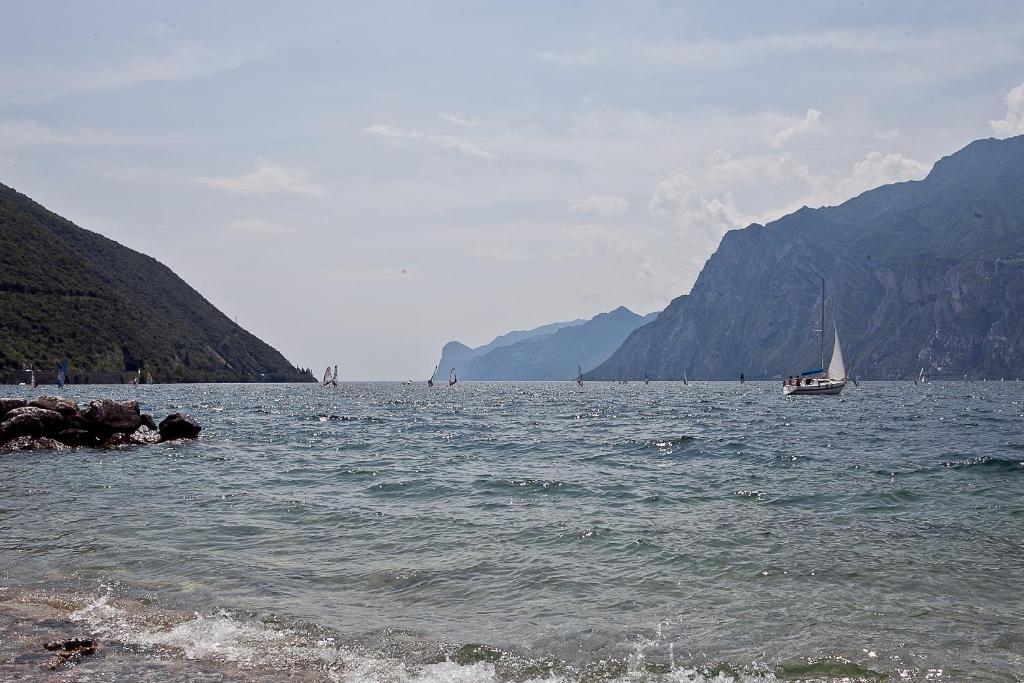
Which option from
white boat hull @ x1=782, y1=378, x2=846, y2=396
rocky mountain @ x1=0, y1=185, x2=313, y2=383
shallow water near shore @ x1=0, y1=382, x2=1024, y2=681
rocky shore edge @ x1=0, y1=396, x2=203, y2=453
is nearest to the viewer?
shallow water near shore @ x1=0, y1=382, x2=1024, y2=681

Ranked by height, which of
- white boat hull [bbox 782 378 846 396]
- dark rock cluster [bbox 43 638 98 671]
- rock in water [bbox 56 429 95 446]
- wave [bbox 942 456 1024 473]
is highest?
white boat hull [bbox 782 378 846 396]

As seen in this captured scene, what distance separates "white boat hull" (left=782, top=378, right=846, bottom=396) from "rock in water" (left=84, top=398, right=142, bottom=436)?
319 ft

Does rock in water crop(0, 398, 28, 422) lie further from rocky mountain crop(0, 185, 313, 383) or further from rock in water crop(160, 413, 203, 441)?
rocky mountain crop(0, 185, 313, 383)

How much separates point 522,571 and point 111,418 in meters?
32.8

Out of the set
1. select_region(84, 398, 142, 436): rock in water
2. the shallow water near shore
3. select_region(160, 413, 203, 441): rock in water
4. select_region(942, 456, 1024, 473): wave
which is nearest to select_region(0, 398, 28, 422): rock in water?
select_region(84, 398, 142, 436): rock in water

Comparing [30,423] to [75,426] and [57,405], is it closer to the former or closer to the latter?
[75,426]

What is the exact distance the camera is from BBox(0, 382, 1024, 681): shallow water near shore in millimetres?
8438

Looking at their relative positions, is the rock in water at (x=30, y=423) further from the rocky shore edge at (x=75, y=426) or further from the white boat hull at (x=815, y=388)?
the white boat hull at (x=815, y=388)

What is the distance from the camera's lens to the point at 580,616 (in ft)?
32.7

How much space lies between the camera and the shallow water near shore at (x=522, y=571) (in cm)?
844

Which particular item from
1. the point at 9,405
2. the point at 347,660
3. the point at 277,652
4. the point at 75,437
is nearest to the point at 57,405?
the point at 9,405

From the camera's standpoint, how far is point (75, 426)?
35.7 metres

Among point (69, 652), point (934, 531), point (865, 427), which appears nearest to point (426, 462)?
point (934, 531)

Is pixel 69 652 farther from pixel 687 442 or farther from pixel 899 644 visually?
pixel 687 442
